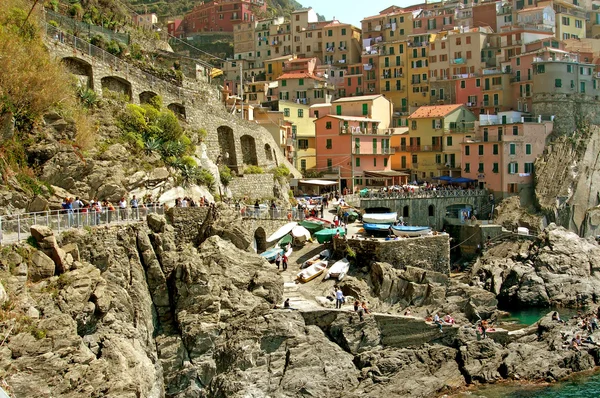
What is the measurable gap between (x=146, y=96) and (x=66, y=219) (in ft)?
57.0

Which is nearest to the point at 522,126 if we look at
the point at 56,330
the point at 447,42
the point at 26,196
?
the point at 447,42

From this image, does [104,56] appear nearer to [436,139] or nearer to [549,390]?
[549,390]

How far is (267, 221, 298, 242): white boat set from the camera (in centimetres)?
3787

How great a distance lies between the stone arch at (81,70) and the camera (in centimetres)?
3688

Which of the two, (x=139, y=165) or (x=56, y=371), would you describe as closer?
(x=56, y=371)

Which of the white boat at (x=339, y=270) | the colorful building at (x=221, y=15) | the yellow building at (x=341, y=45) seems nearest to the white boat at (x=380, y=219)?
the white boat at (x=339, y=270)

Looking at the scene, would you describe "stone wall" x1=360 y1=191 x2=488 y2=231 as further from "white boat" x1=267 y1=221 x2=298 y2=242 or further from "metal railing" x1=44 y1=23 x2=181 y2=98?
"metal railing" x1=44 y1=23 x2=181 y2=98

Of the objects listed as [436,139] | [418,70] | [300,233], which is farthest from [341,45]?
[300,233]

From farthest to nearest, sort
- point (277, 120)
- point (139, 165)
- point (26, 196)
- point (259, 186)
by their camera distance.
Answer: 1. point (277, 120)
2. point (259, 186)
3. point (139, 165)
4. point (26, 196)

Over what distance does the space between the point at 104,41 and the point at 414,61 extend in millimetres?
40968

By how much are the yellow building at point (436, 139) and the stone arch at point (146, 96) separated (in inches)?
1191

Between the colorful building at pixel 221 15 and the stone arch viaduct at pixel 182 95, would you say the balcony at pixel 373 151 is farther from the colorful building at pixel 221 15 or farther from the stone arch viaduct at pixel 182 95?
the colorful building at pixel 221 15

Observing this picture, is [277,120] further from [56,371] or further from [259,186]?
[56,371]

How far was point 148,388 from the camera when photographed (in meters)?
24.0
